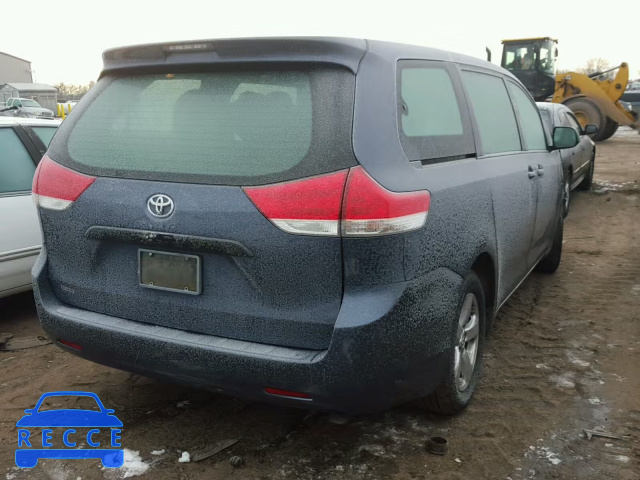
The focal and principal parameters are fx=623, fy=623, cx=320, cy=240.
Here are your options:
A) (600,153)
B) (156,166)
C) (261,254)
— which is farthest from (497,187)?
(600,153)

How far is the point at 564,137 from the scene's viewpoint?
483cm

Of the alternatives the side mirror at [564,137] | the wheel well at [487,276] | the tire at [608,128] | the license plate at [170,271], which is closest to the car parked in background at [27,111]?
the side mirror at [564,137]

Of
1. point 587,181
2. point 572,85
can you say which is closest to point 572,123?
point 587,181

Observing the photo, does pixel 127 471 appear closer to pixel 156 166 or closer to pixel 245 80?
pixel 156 166

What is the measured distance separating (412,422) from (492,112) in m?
1.88

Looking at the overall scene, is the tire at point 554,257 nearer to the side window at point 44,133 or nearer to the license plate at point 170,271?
the license plate at point 170,271

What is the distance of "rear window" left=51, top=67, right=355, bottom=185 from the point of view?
235 cm

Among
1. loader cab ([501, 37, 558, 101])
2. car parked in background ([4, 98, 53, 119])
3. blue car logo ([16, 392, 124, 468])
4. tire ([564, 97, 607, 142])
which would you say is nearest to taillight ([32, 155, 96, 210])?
blue car logo ([16, 392, 124, 468])

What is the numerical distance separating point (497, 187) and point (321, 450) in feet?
5.44

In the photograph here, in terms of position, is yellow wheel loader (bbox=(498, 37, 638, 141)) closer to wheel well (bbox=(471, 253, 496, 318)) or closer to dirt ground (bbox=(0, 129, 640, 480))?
dirt ground (bbox=(0, 129, 640, 480))

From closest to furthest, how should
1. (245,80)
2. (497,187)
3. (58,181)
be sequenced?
(245,80) < (58,181) < (497,187)

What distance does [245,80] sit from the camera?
2.52 metres

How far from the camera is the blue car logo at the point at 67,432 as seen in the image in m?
2.78

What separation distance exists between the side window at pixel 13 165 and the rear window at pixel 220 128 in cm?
186
